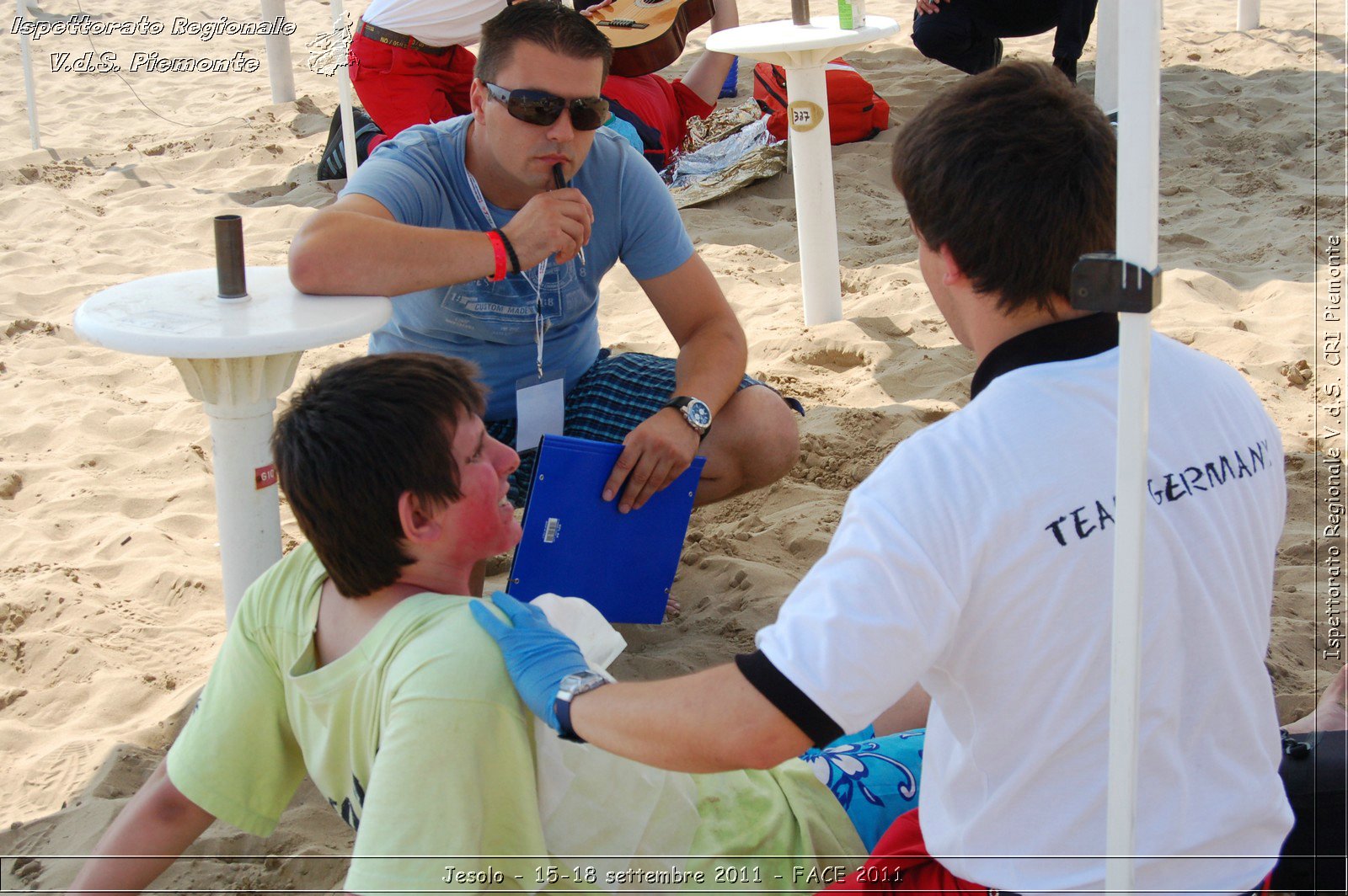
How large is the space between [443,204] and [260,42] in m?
7.04

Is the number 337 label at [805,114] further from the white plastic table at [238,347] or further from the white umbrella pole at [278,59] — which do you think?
the white umbrella pole at [278,59]

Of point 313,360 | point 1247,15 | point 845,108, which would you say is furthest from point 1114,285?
point 1247,15

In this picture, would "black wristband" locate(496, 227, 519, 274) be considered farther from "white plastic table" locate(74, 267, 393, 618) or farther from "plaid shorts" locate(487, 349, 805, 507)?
"plaid shorts" locate(487, 349, 805, 507)

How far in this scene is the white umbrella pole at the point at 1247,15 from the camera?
6.46 meters

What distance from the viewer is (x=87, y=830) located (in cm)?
188

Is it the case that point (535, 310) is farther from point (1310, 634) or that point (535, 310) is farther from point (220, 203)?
point (220, 203)

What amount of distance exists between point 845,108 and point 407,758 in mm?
4516

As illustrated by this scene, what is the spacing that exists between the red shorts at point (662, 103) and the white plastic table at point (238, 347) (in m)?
3.25

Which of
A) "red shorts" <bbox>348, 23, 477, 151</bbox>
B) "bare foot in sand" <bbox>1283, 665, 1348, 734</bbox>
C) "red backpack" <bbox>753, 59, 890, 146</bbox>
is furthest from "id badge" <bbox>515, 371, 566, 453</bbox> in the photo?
"red backpack" <bbox>753, 59, 890, 146</bbox>

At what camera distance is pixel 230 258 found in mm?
2039

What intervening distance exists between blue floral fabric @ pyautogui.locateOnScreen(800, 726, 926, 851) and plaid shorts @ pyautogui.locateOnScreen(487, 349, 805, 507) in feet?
3.52

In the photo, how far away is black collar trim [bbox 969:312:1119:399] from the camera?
1.18m

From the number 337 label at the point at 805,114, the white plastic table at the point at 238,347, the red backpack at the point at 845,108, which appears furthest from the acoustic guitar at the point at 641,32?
the white plastic table at the point at 238,347

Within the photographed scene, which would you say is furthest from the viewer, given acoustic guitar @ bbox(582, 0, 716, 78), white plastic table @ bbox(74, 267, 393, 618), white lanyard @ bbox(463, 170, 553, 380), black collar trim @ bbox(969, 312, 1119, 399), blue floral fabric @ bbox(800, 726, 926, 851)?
acoustic guitar @ bbox(582, 0, 716, 78)
